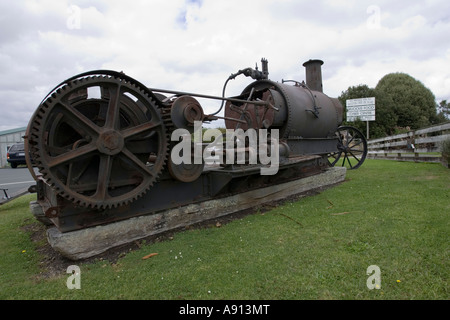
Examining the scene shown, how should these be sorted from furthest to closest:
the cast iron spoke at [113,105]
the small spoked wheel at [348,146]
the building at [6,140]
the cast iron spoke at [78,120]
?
the building at [6,140], the small spoked wheel at [348,146], the cast iron spoke at [113,105], the cast iron spoke at [78,120]

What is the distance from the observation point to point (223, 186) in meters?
4.66

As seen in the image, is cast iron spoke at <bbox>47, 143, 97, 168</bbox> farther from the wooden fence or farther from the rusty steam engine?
the wooden fence

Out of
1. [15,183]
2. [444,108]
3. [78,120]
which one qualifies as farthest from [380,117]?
[78,120]

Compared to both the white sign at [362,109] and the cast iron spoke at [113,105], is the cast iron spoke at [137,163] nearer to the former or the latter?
the cast iron spoke at [113,105]

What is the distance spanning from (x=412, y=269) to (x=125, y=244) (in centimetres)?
324

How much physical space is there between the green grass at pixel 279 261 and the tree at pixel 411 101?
96.3 feet

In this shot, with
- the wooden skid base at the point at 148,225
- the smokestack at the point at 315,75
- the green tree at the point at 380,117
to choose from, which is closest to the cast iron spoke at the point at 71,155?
the wooden skid base at the point at 148,225

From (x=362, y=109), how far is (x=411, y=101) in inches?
412

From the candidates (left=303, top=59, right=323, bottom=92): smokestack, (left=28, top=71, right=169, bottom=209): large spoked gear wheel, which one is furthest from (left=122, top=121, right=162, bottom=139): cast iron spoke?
(left=303, top=59, right=323, bottom=92): smokestack

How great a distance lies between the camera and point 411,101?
30.4 m

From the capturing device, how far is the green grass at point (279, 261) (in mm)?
2508

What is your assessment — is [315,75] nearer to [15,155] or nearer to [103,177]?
[103,177]

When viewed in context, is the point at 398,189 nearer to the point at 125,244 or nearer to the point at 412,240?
the point at 412,240
